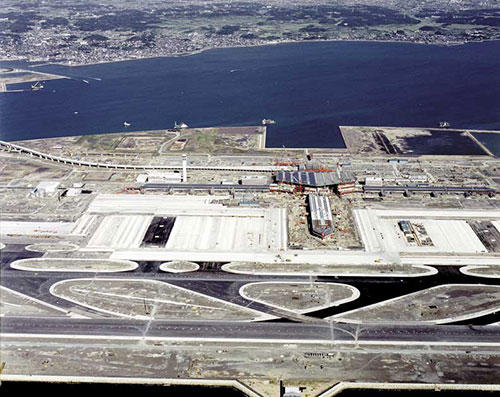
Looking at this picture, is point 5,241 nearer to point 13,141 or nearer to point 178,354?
point 178,354

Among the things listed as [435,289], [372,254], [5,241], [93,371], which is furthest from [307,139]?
[93,371]

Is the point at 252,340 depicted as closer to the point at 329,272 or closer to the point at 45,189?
the point at 329,272

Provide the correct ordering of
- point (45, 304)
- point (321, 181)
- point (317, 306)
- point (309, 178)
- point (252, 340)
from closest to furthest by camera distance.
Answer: point (252, 340), point (317, 306), point (45, 304), point (321, 181), point (309, 178)

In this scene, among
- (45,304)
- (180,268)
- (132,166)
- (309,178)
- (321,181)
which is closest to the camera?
(45,304)

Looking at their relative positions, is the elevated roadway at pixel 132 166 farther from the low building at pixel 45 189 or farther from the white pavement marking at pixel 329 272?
the white pavement marking at pixel 329 272

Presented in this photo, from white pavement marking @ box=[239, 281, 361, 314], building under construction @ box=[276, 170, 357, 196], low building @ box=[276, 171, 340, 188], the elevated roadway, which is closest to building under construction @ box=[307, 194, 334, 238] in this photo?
building under construction @ box=[276, 170, 357, 196]

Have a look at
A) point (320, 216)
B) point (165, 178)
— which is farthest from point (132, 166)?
point (320, 216)
